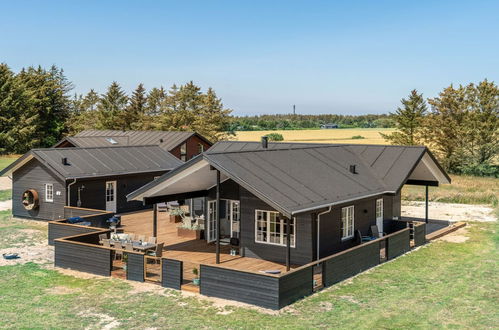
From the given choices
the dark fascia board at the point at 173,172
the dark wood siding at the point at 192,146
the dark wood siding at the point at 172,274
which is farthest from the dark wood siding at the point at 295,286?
the dark wood siding at the point at 192,146

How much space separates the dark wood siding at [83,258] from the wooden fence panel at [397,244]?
30.3 feet

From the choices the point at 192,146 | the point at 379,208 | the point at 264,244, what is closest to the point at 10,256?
the point at 264,244

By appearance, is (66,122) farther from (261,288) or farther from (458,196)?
(261,288)

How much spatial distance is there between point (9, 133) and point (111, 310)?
59.5 metres

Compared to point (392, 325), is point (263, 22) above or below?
above

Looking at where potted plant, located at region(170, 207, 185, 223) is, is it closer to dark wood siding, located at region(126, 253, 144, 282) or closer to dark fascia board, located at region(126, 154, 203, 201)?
dark fascia board, located at region(126, 154, 203, 201)

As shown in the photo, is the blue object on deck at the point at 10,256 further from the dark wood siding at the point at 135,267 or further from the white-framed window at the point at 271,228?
the white-framed window at the point at 271,228

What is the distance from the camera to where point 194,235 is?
21.3 meters

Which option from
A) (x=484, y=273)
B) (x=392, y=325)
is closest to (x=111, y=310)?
(x=392, y=325)

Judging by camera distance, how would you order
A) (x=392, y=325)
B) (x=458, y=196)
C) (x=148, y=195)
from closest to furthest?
1. (x=392, y=325)
2. (x=148, y=195)
3. (x=458, y=196)

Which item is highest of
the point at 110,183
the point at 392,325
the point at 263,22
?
the point at 263,22

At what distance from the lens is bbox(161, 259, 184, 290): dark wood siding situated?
14.6 meters

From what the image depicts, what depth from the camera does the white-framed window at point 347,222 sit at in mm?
18766

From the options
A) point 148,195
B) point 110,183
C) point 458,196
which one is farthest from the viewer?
point 458,196
